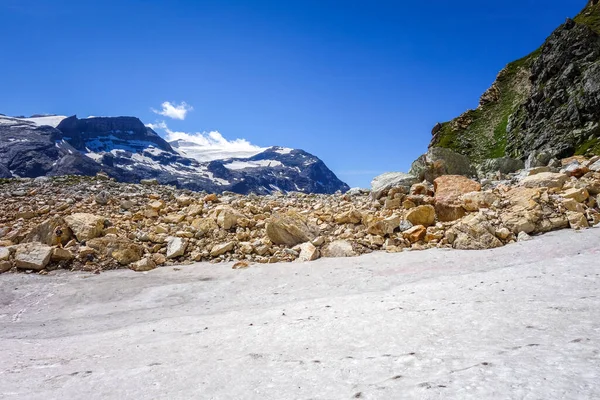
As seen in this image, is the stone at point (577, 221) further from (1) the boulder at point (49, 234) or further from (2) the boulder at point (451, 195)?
(1) the boulder at point (49, 234)

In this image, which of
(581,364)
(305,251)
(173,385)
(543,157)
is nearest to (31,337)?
(173,385)

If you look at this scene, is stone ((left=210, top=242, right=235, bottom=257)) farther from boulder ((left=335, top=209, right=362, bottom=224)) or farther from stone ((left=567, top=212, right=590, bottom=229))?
stone ((left=567, top=212, right=590, bottom=229))

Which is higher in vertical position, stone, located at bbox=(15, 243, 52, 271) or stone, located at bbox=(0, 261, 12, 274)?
stone, located at bbox=(15, 243, 52, 271)

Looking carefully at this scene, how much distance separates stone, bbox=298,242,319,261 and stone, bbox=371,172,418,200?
612 centimetres

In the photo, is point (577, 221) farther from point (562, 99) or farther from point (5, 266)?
point (562, 99)

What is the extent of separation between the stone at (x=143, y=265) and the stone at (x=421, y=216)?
9264mm

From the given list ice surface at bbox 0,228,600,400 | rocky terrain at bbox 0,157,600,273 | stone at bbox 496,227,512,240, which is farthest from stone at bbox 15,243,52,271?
stone at bbox 496,227,512,240

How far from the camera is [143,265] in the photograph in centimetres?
1138

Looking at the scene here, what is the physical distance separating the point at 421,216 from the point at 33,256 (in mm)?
13370

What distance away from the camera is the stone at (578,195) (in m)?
11.3

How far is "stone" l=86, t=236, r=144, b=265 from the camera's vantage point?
1180 centimetres

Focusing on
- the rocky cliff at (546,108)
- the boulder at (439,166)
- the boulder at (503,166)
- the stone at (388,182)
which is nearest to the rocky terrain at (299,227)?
the stone at (388,182)

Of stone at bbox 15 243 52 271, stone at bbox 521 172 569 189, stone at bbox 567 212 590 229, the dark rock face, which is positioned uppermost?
the dark rock face

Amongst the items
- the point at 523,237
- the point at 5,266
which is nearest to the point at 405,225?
the point at 523,237
